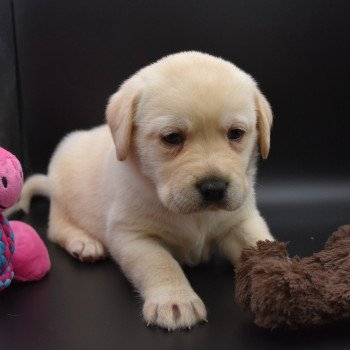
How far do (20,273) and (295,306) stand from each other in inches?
53.1

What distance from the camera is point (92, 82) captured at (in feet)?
14.3

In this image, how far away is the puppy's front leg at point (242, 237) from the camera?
9.86ft

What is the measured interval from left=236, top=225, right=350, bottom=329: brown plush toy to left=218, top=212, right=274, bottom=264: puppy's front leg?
53cm

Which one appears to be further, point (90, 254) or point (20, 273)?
point (90, 254)

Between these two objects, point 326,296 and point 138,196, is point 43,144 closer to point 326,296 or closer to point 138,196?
point 138,196

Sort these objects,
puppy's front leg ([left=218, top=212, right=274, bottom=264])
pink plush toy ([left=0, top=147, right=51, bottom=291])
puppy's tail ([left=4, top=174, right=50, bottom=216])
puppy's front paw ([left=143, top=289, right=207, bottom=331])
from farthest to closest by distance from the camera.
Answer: puppy's tail ([left=4, top=174, right=50, bottom=216]) → puppy's front leg ([left=218, top=212, right=274, bottom=264]) → pink plush toy ([left=0, top=147, right=51, bottom=291]) → puppy's front paw ([left=143, top=289, right=207, bottom=331])

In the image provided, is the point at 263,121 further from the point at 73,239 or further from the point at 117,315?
the point at 73,239

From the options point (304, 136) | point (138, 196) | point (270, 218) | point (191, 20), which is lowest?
point (270, 218)

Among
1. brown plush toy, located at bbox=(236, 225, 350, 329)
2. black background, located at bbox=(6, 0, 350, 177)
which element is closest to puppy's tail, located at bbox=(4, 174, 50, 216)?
black background, located at bbox=(6, 0, 350, 177)

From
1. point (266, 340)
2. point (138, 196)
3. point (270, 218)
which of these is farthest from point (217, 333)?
point (270, 218)

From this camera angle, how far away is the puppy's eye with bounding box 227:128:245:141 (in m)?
2.64

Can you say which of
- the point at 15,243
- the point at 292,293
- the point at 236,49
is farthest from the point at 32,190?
the point at 292,293

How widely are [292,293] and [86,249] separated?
1.34 m

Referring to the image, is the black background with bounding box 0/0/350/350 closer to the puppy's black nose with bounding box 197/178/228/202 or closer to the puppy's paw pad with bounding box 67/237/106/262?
the puppy's paw pad with bounding box 67/237/106/262
